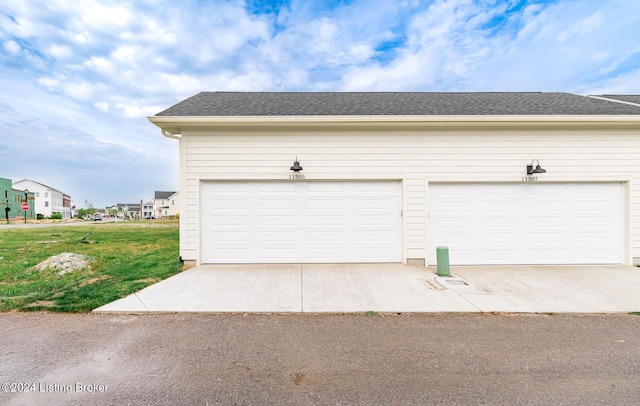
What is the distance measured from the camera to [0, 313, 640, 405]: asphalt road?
2.10 metres

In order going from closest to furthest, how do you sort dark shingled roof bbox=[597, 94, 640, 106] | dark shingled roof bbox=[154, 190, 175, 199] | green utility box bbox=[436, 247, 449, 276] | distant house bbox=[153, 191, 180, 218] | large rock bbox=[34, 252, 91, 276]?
green utility box bbox=[436, 247, 449, 276] < large rock bbox=[34, 252, 91, 276] < dark shingled roof bbox=[597, 94, 640, 106] < distant house bbox=[153, 191, 180, 218] < dark shingled roof bbox=[154, 190, 175, 199]

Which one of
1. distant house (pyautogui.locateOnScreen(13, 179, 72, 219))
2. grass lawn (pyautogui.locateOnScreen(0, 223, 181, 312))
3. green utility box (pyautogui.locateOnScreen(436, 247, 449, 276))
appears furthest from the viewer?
distant house (pyautogui.locateOnScreen(13, 179, 72, 219))

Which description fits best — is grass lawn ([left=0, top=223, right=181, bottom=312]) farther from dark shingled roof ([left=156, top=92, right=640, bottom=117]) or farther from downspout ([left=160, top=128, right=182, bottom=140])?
dark shingled roof ([left=156, top=92, right=640, bottom=117])

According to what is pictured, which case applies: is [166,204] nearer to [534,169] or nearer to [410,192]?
[410,192]

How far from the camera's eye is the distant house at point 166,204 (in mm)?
58469

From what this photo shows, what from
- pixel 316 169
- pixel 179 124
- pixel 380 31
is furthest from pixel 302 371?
pixel 380 31

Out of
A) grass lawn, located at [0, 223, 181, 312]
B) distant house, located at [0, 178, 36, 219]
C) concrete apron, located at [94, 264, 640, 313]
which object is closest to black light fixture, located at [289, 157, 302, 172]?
concrete apron, located at [94, 264, 640, 313]

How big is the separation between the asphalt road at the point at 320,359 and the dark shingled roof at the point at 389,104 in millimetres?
4664

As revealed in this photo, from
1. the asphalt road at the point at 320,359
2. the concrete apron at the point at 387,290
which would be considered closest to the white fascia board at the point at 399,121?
the concrete apron at the point at 387,290

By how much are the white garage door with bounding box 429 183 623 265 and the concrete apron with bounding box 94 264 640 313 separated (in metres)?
0.35

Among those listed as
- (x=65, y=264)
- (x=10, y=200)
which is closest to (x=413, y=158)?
(x=65, y=264)

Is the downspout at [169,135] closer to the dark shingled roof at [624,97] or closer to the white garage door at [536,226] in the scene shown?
the white garage door at [536,226]

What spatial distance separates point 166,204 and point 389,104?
67255 mm

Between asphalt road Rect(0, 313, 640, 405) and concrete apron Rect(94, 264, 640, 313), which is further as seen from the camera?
concrete apron Rect(94, 264, 640, 313)
